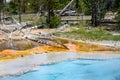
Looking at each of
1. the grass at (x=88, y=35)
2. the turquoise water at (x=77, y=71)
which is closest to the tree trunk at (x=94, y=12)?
the grass at (x=88, y=35)

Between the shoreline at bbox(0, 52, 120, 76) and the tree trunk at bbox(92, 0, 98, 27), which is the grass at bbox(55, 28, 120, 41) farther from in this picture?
the tree trunk at bbox(92, 0, 98, 27)

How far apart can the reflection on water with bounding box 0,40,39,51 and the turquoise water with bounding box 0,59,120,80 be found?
4.97 meters

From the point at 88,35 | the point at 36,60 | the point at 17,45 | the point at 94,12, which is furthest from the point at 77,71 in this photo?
the point at 94,12

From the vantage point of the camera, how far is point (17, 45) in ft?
77.6

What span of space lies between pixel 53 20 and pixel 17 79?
17431 millimetres

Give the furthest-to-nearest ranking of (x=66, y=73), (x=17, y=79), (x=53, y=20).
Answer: (x=53, y=20) → (x=66, y=73) → (x=17, y=79)

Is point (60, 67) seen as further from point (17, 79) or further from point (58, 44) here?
point (58, 44)

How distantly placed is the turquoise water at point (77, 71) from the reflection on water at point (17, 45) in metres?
4.97

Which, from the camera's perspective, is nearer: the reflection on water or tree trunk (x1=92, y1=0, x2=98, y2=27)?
the reflection on water

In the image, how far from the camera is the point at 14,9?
5169 cm

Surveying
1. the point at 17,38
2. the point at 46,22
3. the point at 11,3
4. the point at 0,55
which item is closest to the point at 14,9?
the point at 11,3

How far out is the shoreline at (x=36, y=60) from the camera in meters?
16.7

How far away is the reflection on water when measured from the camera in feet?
74.7

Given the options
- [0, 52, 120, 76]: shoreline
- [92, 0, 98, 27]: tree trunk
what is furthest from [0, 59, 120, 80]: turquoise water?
[92, 0, 98, 27]: tree trunk
